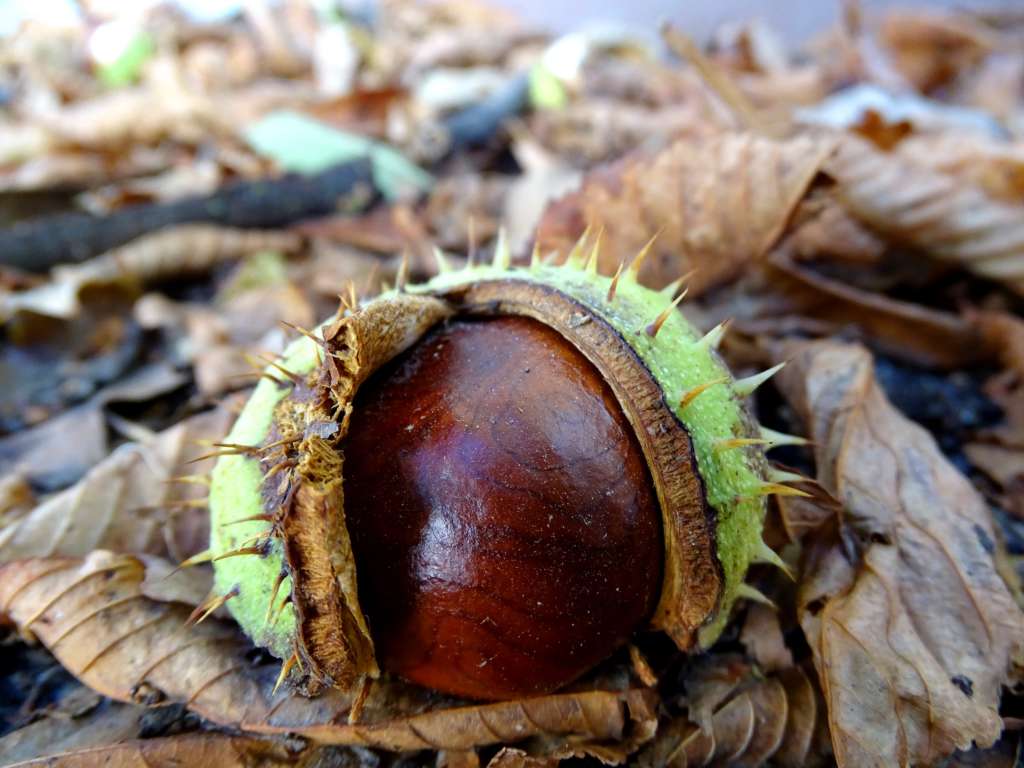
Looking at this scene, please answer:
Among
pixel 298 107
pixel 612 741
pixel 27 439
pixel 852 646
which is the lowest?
pixel 298 107

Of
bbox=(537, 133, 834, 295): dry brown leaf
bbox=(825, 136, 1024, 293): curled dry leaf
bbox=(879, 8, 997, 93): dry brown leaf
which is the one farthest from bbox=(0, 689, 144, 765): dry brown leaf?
bbox=(879, 8, 997, 93): dry brown leaf

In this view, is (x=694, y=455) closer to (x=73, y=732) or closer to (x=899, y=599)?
(x=899, y=599)

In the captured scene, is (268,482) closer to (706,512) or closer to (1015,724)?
(706,512)

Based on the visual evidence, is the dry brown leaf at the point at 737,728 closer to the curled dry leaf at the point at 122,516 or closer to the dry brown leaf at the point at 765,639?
the dry brown leaf at the point at 765,639

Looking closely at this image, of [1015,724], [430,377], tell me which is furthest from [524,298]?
[1015,724]

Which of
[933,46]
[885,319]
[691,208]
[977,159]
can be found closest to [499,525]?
[691,208]

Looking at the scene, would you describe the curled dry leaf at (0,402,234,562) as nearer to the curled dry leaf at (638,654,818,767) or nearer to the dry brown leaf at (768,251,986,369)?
the curled dry leaf at (638,654,818,767)
